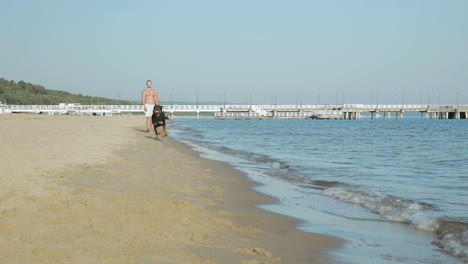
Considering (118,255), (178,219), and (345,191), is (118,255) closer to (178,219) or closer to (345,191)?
(178,219)

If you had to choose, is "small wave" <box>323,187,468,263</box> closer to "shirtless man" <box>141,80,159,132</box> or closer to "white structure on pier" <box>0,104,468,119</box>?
"shirtless man" <box>141,80,159,132</box>

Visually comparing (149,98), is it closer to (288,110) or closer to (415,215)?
(415,215)

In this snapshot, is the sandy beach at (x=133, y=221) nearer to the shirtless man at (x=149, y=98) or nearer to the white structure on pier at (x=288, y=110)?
the shirtless man at (x=149, y=98)

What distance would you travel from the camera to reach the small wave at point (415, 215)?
546 centimetres

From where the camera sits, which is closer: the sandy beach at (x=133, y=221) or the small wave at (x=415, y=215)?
the sandy beach at (x=133, y=221)

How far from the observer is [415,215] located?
267 inches

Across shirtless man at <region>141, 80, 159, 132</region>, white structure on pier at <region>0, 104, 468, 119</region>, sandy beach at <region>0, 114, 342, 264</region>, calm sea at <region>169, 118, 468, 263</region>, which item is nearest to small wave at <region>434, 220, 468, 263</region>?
calm sea at <region>169, 118, 468, 263</region>

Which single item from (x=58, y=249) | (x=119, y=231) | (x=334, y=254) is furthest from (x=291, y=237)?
Result: (x=58, y=249)

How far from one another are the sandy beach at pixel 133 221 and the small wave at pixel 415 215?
1.16 m

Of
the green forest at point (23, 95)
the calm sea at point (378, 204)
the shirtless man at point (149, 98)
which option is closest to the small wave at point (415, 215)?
the calm sea at point (378, 204)

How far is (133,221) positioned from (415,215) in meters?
3.57

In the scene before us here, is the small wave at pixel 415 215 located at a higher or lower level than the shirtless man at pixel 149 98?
lower

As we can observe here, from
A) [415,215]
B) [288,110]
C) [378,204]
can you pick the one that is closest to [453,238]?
[415,215]

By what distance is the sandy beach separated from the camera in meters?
4.18
